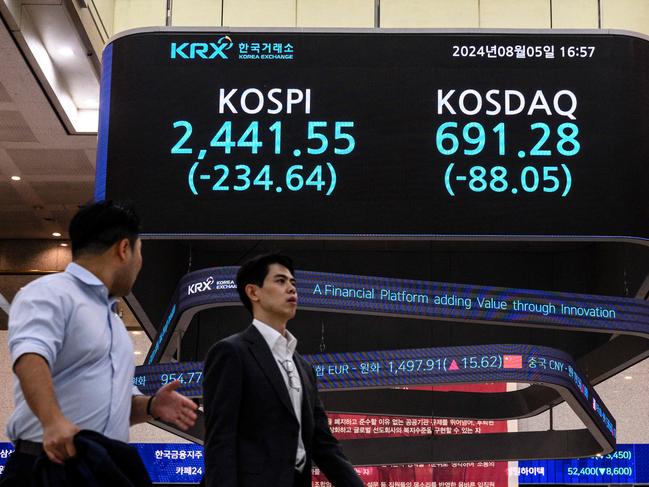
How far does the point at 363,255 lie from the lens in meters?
14.2

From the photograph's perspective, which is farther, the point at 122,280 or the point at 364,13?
the point at 364,13

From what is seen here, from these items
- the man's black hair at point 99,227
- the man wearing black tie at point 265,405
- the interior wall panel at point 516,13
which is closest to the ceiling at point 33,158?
the interior wall panel at point 516,13

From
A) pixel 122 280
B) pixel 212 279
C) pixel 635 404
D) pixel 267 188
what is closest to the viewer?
pixel 122 280

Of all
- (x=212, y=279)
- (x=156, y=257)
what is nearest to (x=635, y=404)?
(x=156, y=257)

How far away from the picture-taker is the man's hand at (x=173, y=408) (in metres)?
3.51

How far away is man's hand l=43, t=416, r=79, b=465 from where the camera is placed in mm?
2980

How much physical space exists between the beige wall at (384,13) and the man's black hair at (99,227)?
10.2 meters

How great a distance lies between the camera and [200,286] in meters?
9.51

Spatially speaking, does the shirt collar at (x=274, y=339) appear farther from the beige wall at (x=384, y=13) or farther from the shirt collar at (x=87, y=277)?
the beige wall at (x=384, y=13)

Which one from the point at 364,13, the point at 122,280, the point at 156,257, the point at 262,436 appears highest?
the point at 364,13

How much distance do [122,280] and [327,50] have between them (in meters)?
4.80

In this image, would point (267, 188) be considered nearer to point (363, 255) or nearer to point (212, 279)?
point (212, 279)

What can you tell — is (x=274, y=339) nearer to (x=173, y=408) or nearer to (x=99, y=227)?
(x=173, y=408)

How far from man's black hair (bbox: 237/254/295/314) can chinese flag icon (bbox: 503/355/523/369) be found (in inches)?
224
